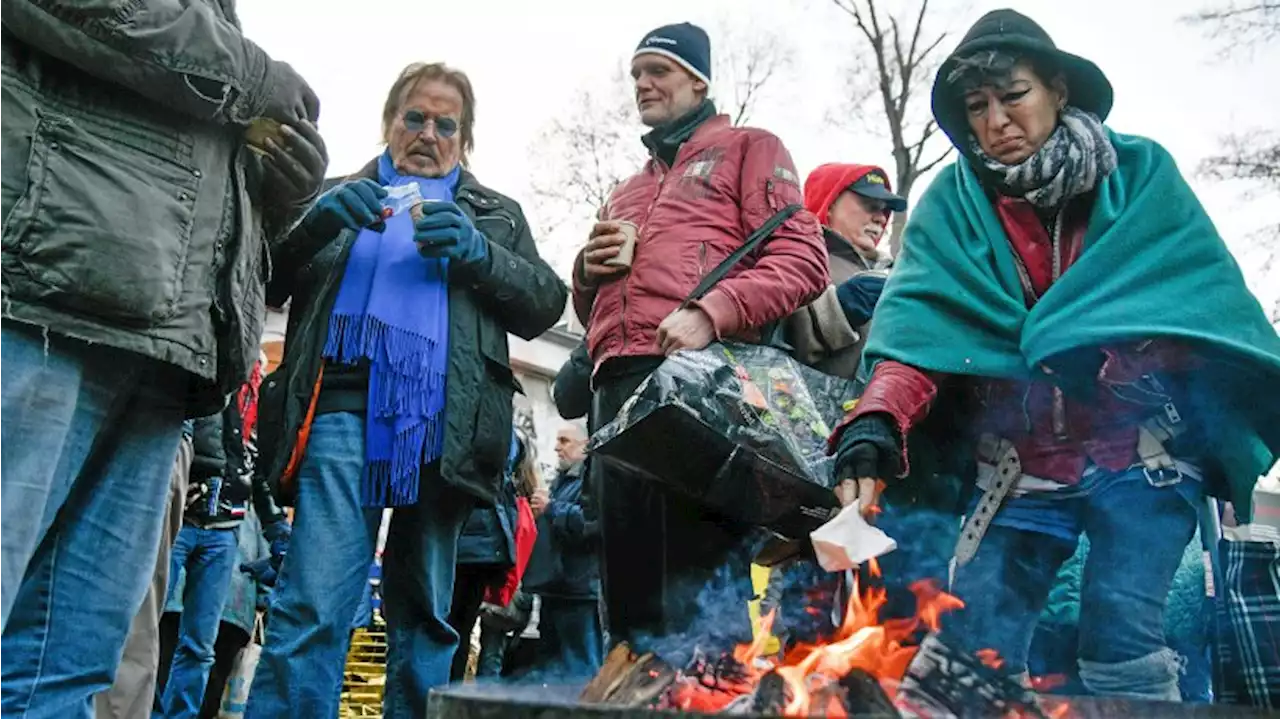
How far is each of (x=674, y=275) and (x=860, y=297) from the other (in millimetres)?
1003

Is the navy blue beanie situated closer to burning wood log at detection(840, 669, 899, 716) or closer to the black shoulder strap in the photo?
the black shoulder strap

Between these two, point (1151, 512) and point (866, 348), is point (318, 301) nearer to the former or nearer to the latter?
point (866, 348)

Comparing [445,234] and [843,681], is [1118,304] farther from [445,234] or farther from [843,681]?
[445,234]

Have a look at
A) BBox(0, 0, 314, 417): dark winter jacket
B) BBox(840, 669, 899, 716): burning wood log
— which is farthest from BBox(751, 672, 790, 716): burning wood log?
BBox(0, 0, 314, 417): dark winter jacket

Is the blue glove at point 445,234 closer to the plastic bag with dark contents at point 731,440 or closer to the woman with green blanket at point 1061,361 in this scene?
the plastic bag with dark contents at point 731,440

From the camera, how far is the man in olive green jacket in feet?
8.61

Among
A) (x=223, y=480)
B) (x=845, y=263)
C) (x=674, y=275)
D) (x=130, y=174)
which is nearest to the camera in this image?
(x=130, y=174)

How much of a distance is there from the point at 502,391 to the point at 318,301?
0.71 meters

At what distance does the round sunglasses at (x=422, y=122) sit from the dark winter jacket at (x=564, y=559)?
10.2 ft

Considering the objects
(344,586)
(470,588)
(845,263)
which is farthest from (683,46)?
(470,588)

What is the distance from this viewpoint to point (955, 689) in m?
2.28

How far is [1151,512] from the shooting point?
3.09m

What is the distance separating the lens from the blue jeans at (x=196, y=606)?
576 centimetres

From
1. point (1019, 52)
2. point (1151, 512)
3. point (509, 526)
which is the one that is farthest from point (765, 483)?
point (509, 526)
